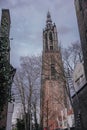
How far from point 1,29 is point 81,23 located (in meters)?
11.3

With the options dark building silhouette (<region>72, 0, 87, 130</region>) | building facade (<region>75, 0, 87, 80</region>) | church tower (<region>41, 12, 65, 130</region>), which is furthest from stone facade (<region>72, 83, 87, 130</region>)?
church tower (<region>41, 12, 65, 130</region>)

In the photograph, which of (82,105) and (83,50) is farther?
(82,105)

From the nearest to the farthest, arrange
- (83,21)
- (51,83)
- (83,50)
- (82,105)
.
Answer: (83,21) → (83,50) → (82,105) → (51,83)

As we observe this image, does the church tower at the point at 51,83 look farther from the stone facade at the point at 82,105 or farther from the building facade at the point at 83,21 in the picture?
the building facade at the point at 83,21

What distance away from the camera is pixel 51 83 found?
66750 mm

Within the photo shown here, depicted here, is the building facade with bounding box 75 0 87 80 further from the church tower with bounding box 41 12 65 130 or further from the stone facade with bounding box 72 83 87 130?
the church tower with bounding box 41 12 65 130

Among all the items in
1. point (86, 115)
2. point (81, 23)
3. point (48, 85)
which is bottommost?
point (86, 115)

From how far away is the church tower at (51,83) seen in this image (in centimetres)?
3247

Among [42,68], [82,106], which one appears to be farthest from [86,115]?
[42,68]

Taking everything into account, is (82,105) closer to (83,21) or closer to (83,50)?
(83,50)

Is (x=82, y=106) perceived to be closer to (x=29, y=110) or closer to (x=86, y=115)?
(x=86, y=115)

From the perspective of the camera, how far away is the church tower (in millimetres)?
32469

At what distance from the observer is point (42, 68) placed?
33188 millimetres

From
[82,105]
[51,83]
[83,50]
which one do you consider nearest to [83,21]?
[83,50]
